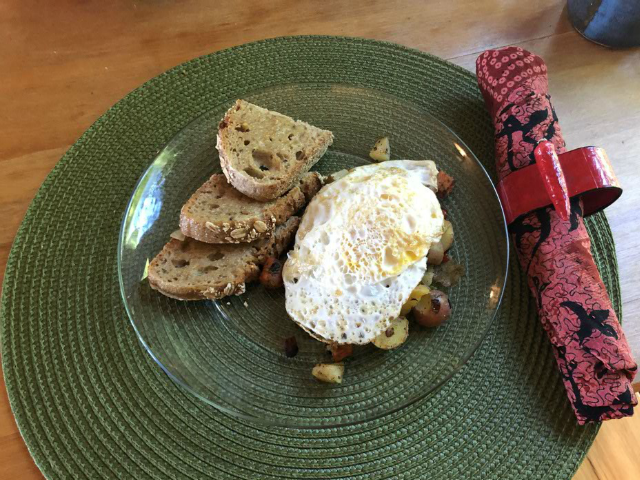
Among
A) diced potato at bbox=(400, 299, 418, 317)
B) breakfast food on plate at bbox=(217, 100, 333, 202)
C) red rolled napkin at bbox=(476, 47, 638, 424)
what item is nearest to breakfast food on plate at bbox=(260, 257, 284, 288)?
breakfast food on plate at bbox=(217, 100, 333, 202)

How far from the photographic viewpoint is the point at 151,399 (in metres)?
1.03

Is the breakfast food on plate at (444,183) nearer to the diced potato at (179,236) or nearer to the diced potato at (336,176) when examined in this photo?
the diced potato at (336,176)

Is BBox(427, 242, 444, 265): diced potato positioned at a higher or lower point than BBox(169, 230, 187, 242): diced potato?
higher

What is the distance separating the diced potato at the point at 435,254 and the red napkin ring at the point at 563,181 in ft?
0.61

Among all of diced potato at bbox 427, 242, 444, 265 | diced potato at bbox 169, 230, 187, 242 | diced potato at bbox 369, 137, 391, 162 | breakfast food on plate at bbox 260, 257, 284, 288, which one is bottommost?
breakfast food on plate at bbox 260, 257, 284, 288

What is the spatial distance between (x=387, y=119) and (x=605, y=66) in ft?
2.27

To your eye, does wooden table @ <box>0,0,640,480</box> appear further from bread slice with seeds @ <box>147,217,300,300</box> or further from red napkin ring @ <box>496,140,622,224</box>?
bread slice with seeds @ <box>147,217,300,300</box>

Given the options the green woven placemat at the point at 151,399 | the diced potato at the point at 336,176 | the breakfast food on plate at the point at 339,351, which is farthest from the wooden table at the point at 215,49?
the breakfast food on plate at the point at 339,351

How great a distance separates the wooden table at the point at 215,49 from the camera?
1317 mm

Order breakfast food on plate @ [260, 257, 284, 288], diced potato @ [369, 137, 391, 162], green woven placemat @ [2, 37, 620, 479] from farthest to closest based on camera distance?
diced potato @ [369, 137, 391, 162], breakfast food on plate @ [260, 257, 284, 288], green woven placemat @ [2, 37, 620, 479]

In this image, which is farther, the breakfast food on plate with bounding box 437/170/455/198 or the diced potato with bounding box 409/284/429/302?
the breakfast food on plate with bounding box 437/170/455/198

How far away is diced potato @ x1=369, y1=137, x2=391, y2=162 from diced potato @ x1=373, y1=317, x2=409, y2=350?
40cm

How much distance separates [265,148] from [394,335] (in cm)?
48

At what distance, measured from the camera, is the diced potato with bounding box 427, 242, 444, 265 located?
1.10 metres
